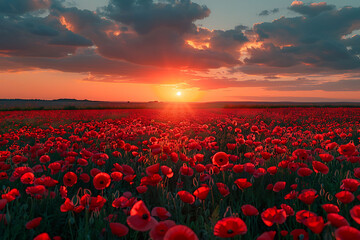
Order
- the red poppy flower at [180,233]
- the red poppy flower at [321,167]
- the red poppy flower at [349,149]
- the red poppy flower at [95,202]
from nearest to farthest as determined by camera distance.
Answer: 1. the red poppy flower at [180,233]
2. the red poppy flower at [95,202]
3. the red poppy flower at [321,167]
4. the red poppy flower at [349,149]

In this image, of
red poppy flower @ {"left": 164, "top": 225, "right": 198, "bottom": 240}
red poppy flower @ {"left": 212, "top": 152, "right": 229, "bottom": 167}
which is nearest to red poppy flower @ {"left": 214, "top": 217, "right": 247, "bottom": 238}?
red poppy flower @ {"left": 164, "top": 225, "right": 198, "bottom": 240}

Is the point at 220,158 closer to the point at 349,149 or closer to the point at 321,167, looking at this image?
the point at 321,167

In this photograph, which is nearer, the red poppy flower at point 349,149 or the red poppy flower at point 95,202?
the red poppy flower at point 95,202

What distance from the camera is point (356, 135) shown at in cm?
754

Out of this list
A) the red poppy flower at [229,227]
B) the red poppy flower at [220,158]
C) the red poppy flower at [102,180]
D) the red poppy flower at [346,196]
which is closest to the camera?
the red poppy flower at [229,227]

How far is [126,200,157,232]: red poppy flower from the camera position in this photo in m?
1.22

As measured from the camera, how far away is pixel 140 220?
1.27m

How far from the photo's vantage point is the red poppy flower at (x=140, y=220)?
122 cm

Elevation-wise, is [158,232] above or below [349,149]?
below

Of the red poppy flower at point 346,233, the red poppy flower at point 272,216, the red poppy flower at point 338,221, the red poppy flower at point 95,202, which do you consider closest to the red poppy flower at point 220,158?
the red poppy flower at point 272,216

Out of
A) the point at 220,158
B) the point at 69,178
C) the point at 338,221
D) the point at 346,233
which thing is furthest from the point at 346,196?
the point at 69,178

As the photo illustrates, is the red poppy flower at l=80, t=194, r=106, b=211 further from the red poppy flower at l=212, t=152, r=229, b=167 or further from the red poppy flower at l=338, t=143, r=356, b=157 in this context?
the red poppy flower at l=338, t=143, r=356, b=157

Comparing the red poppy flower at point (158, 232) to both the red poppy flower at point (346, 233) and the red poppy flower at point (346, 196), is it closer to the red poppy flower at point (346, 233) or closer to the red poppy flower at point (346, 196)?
the red poppy flower at point (346, 233)

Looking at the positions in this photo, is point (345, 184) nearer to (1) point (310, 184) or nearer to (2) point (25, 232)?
(1) point (310, 184)
